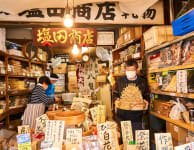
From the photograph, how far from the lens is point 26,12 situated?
3527 millimetres

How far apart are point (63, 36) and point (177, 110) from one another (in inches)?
132

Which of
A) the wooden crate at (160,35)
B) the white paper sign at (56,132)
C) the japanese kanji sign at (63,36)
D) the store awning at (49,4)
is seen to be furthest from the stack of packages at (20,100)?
the wooden crate at (160,35)

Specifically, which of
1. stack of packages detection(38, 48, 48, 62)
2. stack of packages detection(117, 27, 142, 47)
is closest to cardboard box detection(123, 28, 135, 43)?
stack of packages detection(117, 27, 142, 47)

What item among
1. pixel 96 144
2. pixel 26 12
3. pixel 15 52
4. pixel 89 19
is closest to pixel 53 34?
pixel 26 12

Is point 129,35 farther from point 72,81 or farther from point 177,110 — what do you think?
point 72,81

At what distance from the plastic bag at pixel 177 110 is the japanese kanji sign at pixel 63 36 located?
2.77m

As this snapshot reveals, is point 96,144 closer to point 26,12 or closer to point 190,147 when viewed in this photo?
point 190,147

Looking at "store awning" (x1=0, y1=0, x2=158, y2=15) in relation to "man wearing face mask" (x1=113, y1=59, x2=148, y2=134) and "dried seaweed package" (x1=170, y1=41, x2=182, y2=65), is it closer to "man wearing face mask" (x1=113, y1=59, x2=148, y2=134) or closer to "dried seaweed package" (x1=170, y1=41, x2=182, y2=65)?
"dried seaweed package" (x1=170, y1=41, x2=182, y2=65)

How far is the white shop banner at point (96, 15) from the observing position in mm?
3529

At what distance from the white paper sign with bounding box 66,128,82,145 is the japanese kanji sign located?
3.16 m

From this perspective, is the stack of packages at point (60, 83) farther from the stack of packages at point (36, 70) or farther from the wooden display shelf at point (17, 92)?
the wooden display shelf at point (17, 92)

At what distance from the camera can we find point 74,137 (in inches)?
67.9

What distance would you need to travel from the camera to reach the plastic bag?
2.82 metres

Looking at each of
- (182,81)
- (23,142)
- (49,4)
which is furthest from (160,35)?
(23,142)
